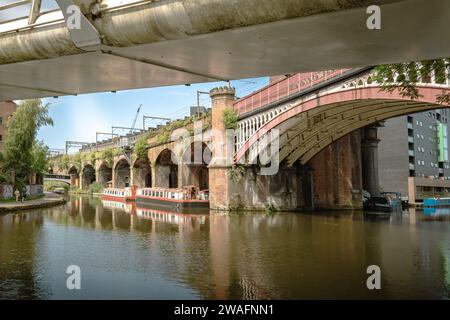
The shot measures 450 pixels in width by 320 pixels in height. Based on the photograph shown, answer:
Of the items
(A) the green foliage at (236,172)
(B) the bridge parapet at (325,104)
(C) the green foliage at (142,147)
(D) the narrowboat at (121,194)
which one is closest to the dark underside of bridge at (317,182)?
(A) the green foliage at (236,172)

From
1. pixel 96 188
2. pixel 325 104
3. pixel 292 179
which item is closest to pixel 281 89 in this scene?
pixel 325 104

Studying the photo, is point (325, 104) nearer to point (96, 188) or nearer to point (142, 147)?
point (142, 147)

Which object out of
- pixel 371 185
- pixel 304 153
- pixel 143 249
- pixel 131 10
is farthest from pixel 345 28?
pixel 371 185

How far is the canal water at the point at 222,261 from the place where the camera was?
8.78m

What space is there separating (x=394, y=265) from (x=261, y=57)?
302 inches

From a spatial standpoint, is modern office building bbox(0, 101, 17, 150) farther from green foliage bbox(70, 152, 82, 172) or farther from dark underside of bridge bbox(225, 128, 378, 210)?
green foliage bbox(70, 152, 82, 172)

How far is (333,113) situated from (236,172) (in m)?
8.23

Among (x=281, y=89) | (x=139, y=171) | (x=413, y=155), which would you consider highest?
(x=281, y=89)

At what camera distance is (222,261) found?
11.8 m

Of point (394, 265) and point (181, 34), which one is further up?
point (181, 34)

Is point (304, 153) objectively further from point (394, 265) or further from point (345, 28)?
point (345, 28)

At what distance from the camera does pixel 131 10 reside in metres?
5.77

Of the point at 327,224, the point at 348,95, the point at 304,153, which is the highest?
the point at 348,95

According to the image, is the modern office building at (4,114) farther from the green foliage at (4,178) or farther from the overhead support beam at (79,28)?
the overhead support beam at (79,28)
